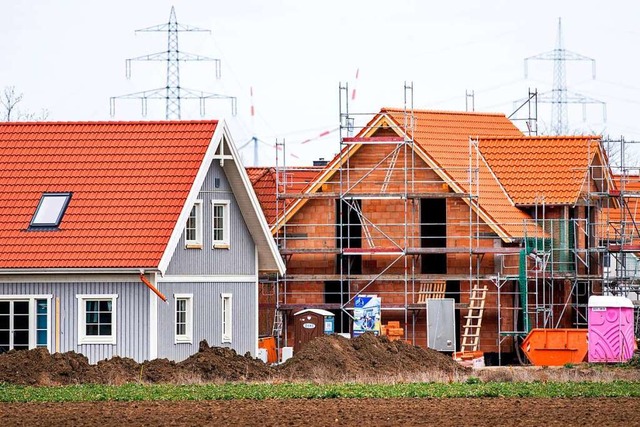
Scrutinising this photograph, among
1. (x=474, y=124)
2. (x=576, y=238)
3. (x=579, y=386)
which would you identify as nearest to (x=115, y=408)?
(x=579, y=386)

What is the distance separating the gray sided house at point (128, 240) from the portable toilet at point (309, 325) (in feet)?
8.32

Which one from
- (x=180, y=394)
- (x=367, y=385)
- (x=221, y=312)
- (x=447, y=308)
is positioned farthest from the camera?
(x=447, y=308)

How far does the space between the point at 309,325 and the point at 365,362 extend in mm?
7610

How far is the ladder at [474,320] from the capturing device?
51.6 metres

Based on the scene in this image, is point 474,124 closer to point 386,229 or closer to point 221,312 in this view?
point 386,229

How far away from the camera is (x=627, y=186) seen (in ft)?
199

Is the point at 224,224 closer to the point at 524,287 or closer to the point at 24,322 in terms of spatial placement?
the point at 24,322

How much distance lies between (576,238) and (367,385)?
1689 cm

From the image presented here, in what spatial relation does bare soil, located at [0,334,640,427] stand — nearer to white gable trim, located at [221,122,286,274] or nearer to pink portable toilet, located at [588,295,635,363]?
pink portable toilet, located at [588,295,635,363]

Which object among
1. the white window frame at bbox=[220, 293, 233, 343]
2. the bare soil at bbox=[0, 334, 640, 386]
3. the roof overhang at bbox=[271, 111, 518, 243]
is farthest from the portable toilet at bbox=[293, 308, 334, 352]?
the bare soil at bbox=[0, 334, 640, 386]

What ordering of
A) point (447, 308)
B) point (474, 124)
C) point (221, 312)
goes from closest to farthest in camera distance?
point (221, 312)
point (447, 308)
point (474, 124)

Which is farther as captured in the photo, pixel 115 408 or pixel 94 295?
pixel 94 295

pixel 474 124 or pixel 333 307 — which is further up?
pixel 474 124

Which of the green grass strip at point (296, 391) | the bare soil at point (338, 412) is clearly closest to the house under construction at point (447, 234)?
the green grass strip at point (296, 391)
